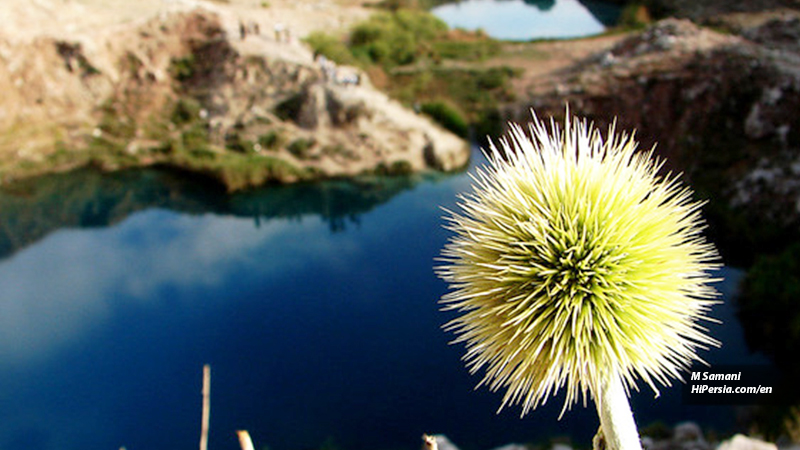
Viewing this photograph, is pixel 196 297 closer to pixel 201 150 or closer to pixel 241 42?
pixel 201 150

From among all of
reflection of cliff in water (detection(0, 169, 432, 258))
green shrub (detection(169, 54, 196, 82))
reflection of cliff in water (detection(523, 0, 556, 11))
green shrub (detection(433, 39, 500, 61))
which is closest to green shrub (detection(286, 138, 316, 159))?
reflection of cliff in water (detection(0, 169, 432, 258))

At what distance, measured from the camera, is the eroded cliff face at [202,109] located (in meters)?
12.1

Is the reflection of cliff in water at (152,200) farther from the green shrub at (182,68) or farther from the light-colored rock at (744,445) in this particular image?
the light-colored rock at (744,445)

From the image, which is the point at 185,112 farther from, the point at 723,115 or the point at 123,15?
the point at 723,115

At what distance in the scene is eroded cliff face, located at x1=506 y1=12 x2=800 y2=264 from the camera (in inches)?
296

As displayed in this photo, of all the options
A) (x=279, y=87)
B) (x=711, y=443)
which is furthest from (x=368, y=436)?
(x=279, y=87)

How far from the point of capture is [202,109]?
13.8 m

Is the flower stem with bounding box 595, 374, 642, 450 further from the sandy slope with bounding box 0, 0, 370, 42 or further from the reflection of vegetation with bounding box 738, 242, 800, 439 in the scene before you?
the sandy slope with bounding box 0, 0, 370, 42

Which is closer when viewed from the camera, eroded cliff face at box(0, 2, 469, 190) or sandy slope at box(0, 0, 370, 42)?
eroded cliff face at box(0, 2, 469, 190)

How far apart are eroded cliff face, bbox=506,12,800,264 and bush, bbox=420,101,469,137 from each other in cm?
341

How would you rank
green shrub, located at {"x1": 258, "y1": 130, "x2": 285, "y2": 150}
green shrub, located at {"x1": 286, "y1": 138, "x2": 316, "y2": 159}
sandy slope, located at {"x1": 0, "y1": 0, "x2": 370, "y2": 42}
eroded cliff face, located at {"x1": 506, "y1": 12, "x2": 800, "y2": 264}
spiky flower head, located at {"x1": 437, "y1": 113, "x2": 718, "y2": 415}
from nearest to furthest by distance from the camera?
spiky flower head, located at {"x1": 437, "y1": 113, "x2": 718, "y2": 415} < eroded cliff face, located at {"x1": 506, "y1": 12, "x2": 800, "y2": 264} < green shrub, located at {"x1": 286, "y1": 138, "x2": 316, "y2": 159} < green shrub, located at {"x1": 258, "y1": 130, "x2": 285, "y2": 150} < sandy slope, located at {"x1": 0, "y1": 0, "x2": 370, "y2": 42}

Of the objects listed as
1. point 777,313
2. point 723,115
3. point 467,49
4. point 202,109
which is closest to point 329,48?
point 202,109

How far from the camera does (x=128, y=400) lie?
22.0 feet

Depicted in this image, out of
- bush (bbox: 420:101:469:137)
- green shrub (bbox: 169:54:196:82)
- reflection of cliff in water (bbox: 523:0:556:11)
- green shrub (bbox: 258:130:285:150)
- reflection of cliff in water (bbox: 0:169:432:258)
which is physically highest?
reflection of cliff in water (bbox: 523:0:556:11)
